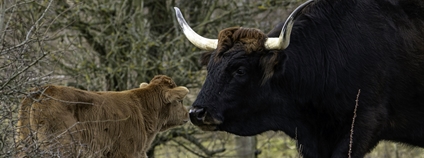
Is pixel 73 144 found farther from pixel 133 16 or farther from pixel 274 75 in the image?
pixel 133 16

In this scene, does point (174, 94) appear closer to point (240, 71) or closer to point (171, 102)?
point (171, 102)

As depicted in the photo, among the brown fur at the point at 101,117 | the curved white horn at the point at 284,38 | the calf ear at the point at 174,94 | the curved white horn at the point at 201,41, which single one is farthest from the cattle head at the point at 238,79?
the calf ear at the point at 174,94

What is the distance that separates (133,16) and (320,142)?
6.76 meters

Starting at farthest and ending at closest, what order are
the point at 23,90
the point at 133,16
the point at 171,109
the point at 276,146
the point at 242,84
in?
the point at 276,146 → the point at 133,16 → the point at 171,109 → the point at 242,84 → the point at 23,90

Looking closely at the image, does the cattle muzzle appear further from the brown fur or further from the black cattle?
the brown fur

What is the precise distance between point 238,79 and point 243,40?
0.36 meters

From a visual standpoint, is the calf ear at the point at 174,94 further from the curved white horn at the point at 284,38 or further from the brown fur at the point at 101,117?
the curved white horn at the point at 284,38

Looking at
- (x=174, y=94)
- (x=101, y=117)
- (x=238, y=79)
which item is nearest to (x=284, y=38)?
(x=238, y=79)

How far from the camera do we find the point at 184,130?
1380 cm

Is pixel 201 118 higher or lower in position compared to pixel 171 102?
higher

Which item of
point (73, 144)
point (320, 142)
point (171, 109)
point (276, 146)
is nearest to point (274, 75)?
point (320, 142)

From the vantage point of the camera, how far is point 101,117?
8398mm

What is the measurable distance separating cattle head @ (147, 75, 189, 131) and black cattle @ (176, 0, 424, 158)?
2.64 meters

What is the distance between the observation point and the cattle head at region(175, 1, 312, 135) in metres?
6.77
